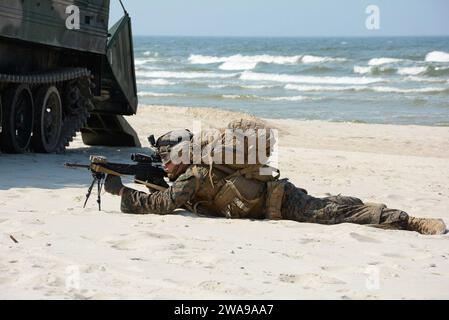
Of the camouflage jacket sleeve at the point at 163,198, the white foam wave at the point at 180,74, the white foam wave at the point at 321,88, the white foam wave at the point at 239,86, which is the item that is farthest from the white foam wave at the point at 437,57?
the camouflage jacket sleeve at the point at 163,198

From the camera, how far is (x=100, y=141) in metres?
A: 15.2

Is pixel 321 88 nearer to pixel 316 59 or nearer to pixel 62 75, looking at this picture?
pixel 316 59

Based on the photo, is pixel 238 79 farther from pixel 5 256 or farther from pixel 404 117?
pixel 5 256

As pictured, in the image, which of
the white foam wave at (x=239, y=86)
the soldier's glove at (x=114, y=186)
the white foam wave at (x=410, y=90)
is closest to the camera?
the soldier's glove at (x=114, y=186)

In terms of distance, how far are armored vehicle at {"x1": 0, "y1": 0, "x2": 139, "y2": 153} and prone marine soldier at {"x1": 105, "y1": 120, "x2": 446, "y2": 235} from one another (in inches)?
166

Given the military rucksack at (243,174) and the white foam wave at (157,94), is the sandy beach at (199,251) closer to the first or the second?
the military rucksack at (243,174)

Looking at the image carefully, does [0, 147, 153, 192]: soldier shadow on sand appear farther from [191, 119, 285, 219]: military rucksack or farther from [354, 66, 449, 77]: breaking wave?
[354, 66, 449, 77]: breaking wave

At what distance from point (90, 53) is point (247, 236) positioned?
7435 mm

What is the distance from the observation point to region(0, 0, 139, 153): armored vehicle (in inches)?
490

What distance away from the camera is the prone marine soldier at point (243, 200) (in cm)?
812

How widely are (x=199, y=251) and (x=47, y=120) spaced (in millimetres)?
7047

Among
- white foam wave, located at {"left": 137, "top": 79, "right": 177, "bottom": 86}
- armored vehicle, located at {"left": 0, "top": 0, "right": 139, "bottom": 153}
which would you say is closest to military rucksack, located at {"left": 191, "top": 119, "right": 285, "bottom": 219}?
armored vehicle, located at {"left": 0, "top": 0, "right": 139, "bottom": 153}

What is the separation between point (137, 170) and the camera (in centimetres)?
846
